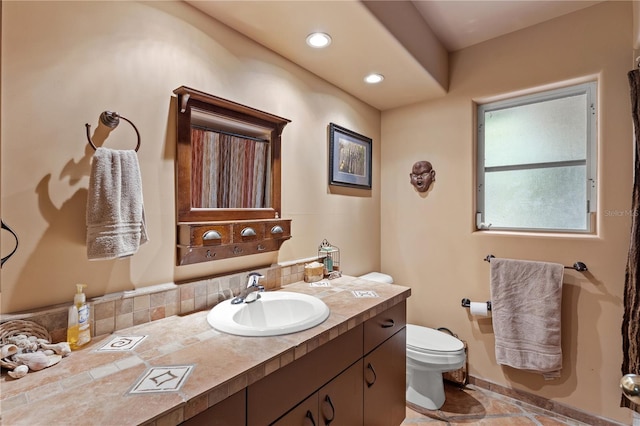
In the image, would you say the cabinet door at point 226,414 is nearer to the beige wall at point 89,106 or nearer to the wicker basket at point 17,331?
the wicker basket at point 17,331

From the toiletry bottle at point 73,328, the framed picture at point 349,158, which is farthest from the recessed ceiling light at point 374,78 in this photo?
the toiletry bottle at point 73,328

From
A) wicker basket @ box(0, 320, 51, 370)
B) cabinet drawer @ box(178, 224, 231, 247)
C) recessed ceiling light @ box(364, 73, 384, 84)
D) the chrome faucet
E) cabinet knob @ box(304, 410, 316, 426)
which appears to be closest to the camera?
wicker basket @ box(0, 320, 51, 370)

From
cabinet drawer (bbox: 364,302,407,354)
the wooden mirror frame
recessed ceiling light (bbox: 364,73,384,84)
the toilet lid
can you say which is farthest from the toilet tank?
recessed ceiling light (bbox: 364,73,384,84)

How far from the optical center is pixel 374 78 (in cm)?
Answer: 206

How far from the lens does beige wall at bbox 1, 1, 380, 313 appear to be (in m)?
0.93

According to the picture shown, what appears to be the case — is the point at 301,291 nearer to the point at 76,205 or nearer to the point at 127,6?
the point at 76,205

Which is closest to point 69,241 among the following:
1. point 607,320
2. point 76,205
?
point 76,205

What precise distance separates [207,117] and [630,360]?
255cm

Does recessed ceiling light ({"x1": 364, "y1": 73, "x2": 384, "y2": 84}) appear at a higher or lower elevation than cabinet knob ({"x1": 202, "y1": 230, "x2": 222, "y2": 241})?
higher

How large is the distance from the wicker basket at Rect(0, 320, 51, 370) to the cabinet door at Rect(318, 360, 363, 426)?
0.93 m

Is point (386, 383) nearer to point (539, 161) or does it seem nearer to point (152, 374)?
point (152, 374)

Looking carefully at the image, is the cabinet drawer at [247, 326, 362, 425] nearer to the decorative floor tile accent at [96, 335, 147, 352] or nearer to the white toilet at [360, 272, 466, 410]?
the decorative floor tile accent at [96, 335, 147, 352]

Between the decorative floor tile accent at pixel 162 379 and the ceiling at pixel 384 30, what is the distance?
1.47 meters

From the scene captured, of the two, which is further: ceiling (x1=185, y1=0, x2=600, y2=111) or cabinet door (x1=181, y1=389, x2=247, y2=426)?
ceiling (x1=185, y1=0, x2=600, y2=111)
